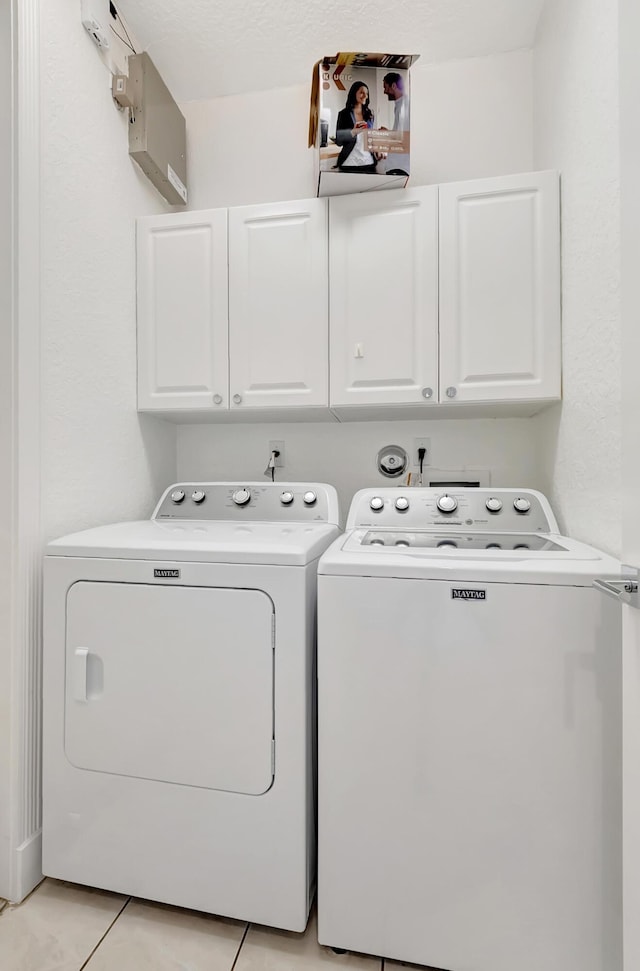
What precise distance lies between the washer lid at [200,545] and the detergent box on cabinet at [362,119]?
4.16 feet

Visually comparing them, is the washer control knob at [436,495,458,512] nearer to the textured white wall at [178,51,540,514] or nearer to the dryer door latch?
the textured white wall at [178,51,540,514]

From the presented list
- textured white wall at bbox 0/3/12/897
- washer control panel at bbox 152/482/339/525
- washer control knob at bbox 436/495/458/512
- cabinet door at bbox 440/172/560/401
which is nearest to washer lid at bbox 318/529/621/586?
washer control knob at bbox 436/495/458/512

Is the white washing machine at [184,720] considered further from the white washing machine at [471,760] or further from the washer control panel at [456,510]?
the washer control panel at [456,510]

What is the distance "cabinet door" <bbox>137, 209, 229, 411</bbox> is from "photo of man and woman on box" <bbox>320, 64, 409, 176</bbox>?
0.49 meters

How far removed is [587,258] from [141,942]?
2120 mm

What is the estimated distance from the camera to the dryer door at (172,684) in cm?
113

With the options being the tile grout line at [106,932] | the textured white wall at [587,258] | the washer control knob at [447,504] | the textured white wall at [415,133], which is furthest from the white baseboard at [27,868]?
the textured white wall at [415,133]

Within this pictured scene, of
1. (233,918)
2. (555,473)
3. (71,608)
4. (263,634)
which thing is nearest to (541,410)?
(555,473)

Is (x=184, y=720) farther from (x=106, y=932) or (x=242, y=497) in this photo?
(x=242, y=497)

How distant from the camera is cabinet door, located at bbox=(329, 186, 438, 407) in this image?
1.67 m

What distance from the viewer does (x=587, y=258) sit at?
1.32 meters

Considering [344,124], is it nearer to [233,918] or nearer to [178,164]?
[178,164]

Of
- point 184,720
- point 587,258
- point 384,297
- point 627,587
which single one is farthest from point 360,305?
point 184,720

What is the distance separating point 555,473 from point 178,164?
2.04 m
